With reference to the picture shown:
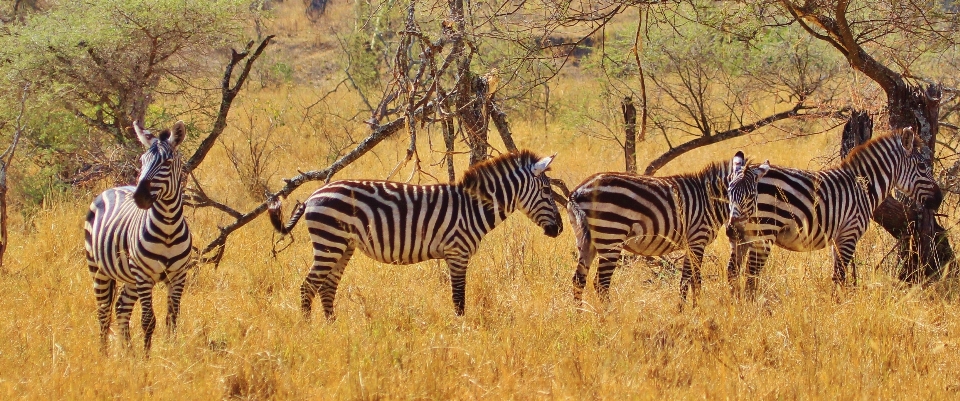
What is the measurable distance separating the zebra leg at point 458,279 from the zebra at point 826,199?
1.94 m

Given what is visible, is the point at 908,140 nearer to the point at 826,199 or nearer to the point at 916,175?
the point at 916,175

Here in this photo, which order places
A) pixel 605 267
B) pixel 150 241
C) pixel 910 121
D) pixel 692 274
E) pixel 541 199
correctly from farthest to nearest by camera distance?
pixel 910 121 → pixel 541 199 → pixel 605 267 → pixel 692 274 → pixel 150 241

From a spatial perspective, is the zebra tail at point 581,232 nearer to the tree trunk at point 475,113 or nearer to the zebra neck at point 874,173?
the tree trunk at point 475,113

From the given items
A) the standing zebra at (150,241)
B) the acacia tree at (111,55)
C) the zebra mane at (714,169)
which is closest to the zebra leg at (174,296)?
the standing zebra at (150,241)

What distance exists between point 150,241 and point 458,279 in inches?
82.9

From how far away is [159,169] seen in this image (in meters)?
4.99

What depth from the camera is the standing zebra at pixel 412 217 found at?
597 cm

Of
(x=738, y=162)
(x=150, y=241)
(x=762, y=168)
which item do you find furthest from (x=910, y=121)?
(x=150, y=241)

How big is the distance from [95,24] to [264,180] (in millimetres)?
3138

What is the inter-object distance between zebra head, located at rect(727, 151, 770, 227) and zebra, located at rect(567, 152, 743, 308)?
94mm

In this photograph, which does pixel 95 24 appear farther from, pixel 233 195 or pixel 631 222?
pixel 631 222

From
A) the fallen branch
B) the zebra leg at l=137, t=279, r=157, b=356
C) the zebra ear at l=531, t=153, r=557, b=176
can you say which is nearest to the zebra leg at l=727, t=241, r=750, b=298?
the zebra ear at l=531, t=153, r=557, b=176

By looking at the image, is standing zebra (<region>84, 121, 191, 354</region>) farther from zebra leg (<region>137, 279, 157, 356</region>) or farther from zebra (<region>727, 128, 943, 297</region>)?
zebra (<region>727, 128, 943, 297</region>)

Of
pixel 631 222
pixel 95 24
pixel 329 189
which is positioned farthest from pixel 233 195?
pixel 631 222
